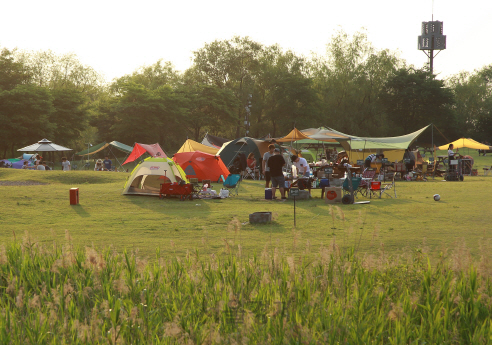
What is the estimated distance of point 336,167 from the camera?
17312mm

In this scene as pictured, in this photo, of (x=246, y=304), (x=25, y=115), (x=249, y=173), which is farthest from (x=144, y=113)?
(x=246, y=304)

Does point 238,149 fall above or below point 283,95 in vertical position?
below

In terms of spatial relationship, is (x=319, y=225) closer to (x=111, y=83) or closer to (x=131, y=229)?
(x=131, y=229)

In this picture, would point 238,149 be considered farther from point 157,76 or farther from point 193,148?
point 157,76

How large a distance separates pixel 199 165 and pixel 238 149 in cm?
444

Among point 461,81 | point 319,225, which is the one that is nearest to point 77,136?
point 319,225

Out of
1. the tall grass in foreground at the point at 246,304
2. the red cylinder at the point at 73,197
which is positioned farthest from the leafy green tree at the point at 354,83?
the tall grass in foreground at the point at 246,304

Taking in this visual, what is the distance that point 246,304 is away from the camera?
168 inches

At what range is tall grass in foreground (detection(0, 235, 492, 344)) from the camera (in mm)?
3566

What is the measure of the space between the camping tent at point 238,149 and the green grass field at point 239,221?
21.0ft

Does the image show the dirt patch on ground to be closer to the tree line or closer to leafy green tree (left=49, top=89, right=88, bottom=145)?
leafy green tree (left=49, top=89, right=88, bottom=145)

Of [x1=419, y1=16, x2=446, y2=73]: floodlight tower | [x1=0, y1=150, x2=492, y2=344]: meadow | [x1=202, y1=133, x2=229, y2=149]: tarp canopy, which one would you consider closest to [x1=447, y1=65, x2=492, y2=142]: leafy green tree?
[x1=419, y1=16, x2=446, y2=73]: floodlight tower

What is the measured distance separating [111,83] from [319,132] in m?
38.3

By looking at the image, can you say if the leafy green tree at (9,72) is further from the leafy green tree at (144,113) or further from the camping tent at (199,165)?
the camping tent at (199,165)
